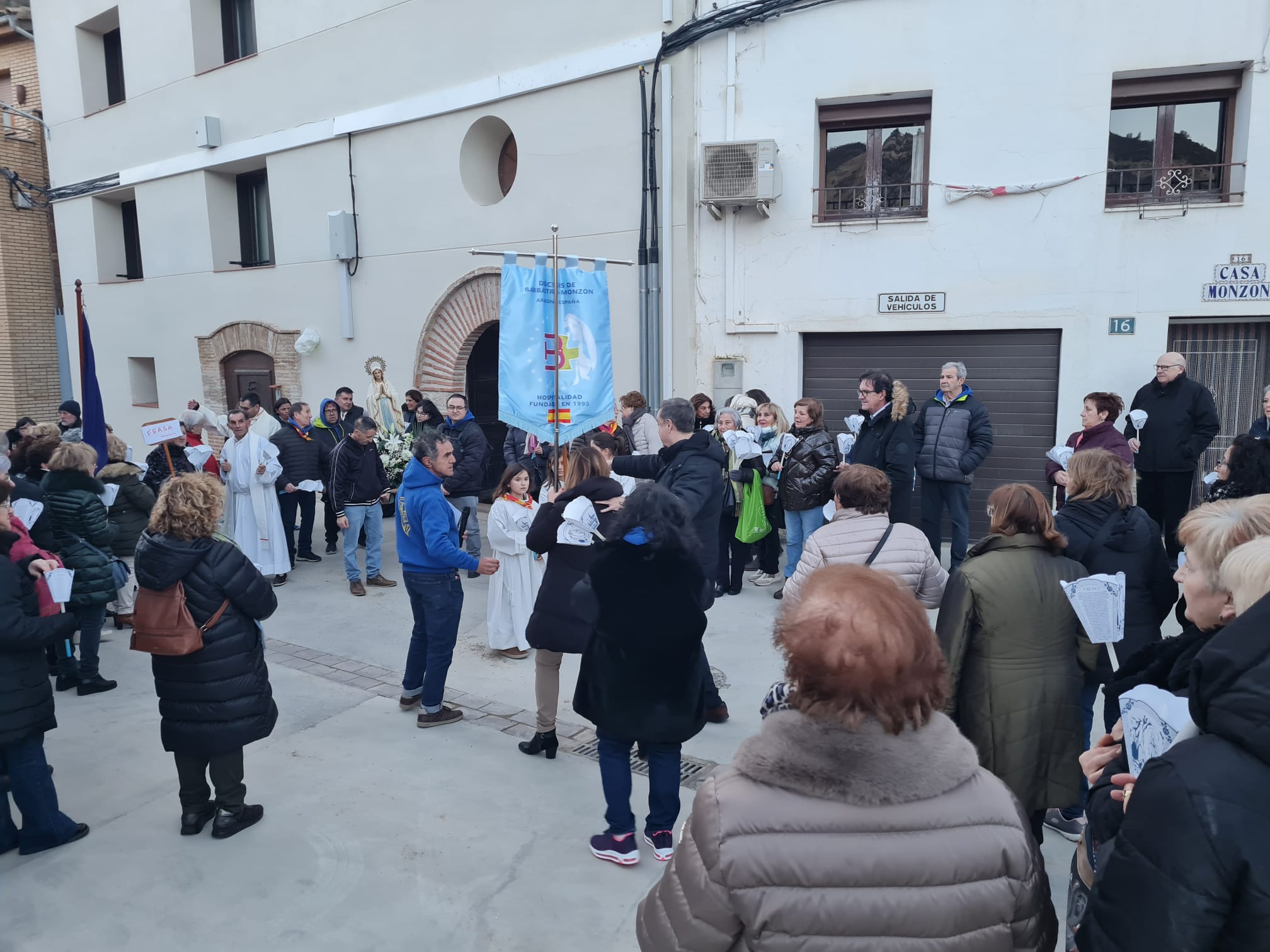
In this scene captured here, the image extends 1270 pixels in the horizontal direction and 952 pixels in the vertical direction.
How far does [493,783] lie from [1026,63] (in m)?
7.53

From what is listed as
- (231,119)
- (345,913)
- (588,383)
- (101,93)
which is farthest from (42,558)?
(101,93)

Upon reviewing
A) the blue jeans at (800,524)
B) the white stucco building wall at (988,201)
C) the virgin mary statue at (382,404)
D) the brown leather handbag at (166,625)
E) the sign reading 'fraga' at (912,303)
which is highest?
the white stucco building wall at (988,201)

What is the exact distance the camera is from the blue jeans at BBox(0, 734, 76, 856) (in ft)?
12.1

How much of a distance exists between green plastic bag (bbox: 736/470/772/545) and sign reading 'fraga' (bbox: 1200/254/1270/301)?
14.1 feet

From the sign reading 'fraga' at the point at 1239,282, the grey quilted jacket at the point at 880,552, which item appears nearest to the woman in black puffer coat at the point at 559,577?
the grey quilted jacket at the point at 880,552

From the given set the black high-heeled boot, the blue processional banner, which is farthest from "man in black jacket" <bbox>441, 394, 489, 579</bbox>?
the black high-heeled boot

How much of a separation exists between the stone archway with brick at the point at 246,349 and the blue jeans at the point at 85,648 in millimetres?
7448

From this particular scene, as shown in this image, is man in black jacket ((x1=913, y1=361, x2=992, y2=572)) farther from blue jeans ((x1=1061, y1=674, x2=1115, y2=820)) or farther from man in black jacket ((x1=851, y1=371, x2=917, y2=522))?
blue jeans ((x1=1061, y1=674, x2=1115, y2=820))

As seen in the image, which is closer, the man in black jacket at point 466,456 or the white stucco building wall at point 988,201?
the white stucco building wall at point 988,201

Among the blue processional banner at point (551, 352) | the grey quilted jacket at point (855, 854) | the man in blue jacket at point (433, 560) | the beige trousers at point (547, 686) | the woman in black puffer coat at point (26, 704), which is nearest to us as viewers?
the grey quilted jacket at point (855, 854)

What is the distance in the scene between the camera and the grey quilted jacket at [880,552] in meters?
3.83

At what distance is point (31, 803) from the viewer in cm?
375

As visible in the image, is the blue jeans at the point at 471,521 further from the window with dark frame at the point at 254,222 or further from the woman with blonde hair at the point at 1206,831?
the window with dark frame at the point at 254,222

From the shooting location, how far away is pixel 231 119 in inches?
504
